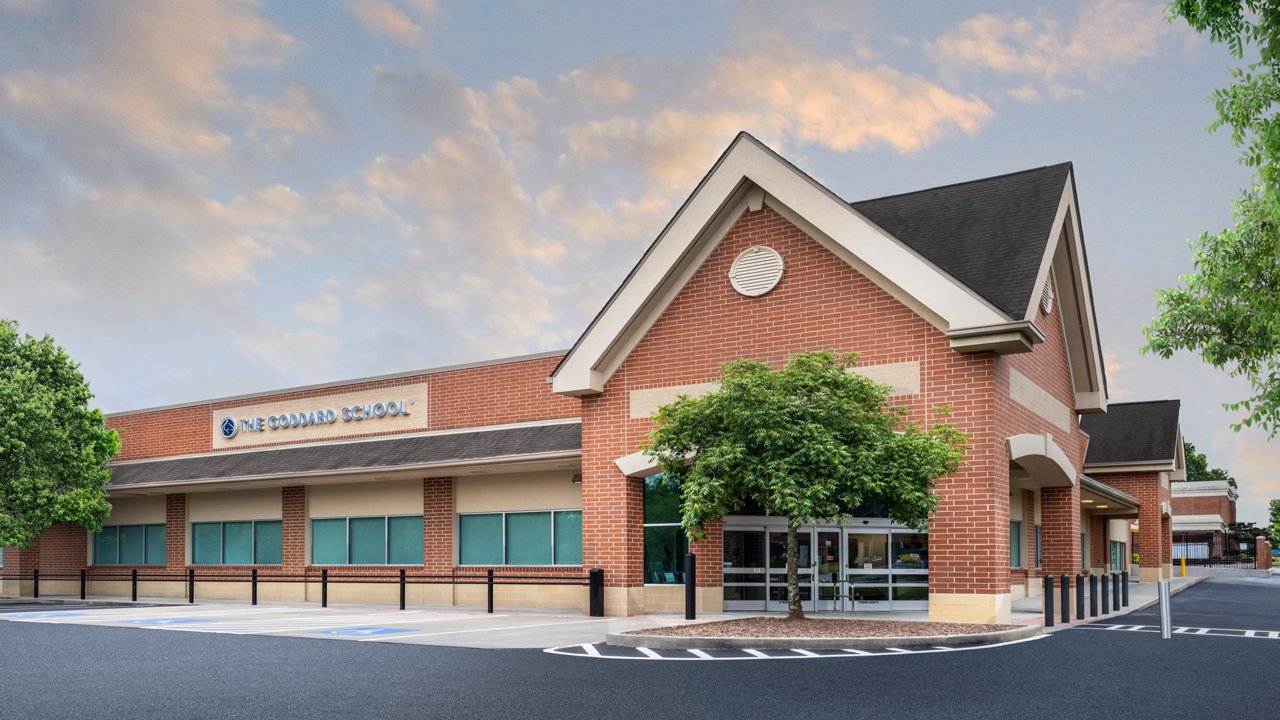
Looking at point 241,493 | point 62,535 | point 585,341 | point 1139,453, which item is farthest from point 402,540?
point 1139,453

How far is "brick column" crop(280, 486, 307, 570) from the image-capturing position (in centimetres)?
3086

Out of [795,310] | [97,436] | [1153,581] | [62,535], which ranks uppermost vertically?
[795,310]

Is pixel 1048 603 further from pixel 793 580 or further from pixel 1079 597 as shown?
pixel 793 580

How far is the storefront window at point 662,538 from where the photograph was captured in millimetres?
23797

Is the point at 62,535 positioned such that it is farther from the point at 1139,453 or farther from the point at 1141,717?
the point at 1139,453

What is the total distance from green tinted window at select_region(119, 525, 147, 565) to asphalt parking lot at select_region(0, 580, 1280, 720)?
62.8ft

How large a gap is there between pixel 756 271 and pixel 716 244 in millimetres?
1098

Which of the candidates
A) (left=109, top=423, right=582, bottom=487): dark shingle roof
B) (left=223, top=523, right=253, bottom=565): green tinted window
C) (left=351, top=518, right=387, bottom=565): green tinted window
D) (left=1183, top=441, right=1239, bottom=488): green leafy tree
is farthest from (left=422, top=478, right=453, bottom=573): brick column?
(left=1183, top=441, right=1239, bottom=488): green leafy tree

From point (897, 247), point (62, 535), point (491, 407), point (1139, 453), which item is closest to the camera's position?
point (897, 247)

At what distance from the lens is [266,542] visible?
105 feet

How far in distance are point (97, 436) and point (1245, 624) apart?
30.6 metres

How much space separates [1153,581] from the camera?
4494 cm

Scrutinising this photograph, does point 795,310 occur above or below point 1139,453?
above

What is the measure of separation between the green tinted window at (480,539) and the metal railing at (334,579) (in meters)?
0.42
